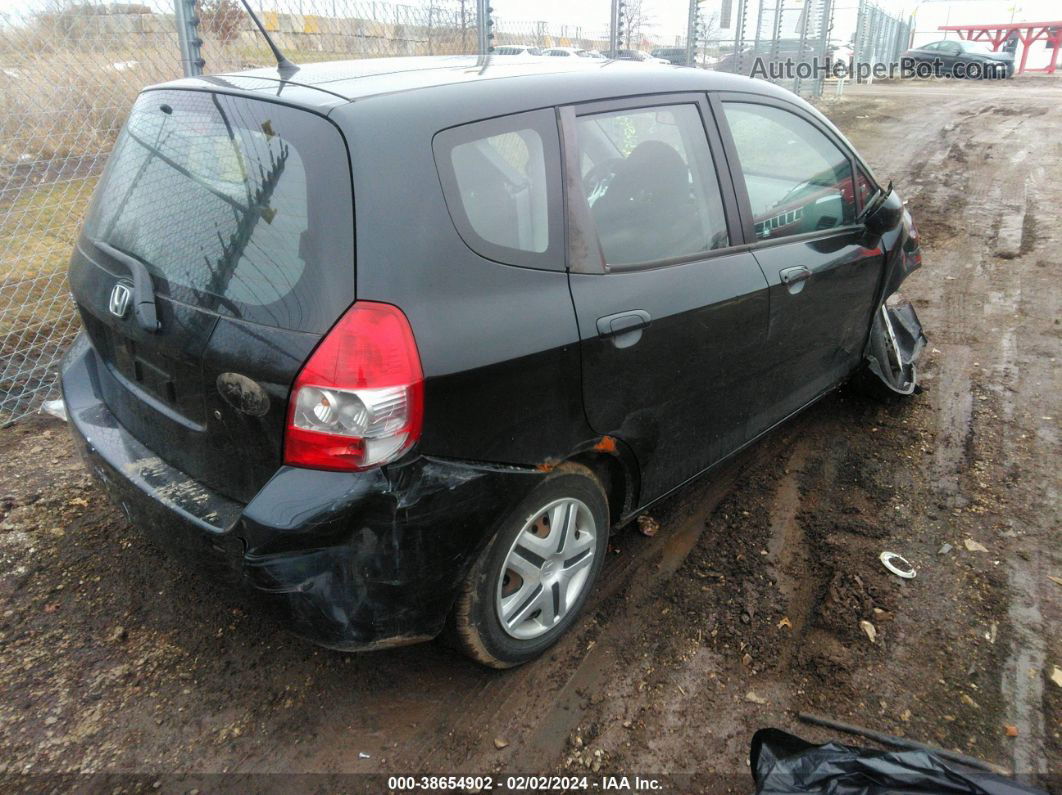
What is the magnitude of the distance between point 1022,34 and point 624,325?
40.9 metres

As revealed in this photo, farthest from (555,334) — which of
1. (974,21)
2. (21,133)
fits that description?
(974,21)

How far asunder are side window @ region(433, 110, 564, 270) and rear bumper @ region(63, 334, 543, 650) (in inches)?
24.9

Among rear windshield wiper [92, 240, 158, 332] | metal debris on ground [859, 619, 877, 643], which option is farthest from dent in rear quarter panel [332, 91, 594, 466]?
A: metal debris on ground [859, 619, 877, 643]

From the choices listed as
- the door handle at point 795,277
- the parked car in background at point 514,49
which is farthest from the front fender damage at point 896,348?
the parked car in background at point 514,49

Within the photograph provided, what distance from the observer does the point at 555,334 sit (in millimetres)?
2186

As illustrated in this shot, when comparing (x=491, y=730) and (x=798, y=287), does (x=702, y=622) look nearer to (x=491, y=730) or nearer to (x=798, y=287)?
(x=491, y=730)

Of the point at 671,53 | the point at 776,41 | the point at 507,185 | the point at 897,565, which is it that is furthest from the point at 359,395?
the point at 776,41

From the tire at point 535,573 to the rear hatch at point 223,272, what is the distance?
71cm

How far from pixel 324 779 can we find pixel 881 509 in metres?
2.56

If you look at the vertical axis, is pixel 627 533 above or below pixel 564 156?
below

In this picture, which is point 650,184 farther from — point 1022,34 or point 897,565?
point 1022,34

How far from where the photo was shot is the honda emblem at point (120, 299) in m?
2.25

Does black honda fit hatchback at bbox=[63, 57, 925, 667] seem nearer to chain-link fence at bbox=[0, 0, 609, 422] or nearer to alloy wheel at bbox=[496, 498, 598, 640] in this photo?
alloy wheel at bbox=[496, 498, 598, 640]

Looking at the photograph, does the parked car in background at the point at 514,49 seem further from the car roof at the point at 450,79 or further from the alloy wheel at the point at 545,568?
the alloy wheel at the point at 545,568
